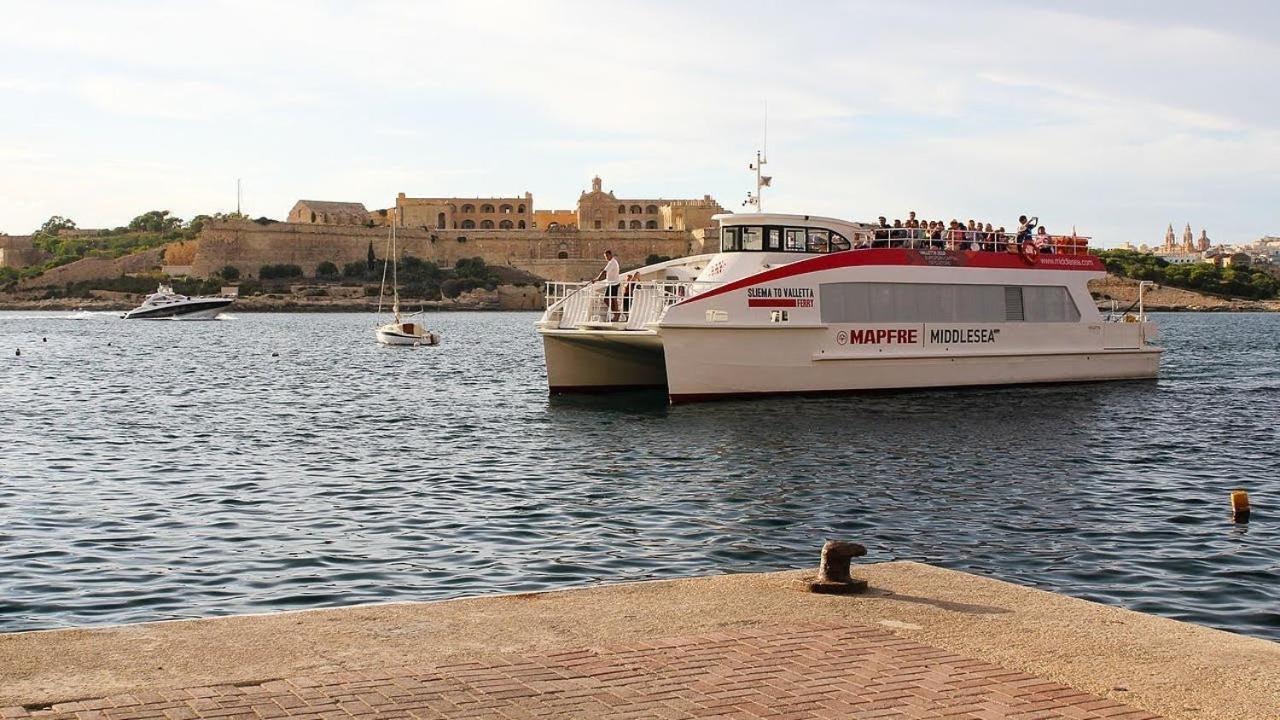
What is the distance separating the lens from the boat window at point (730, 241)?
80.7 feet

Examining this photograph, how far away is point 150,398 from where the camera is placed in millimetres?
28641

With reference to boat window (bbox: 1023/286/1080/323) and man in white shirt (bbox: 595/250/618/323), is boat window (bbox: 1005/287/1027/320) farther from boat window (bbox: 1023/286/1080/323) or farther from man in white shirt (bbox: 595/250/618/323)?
man in white shirt (bbox: 595/250/618/323)

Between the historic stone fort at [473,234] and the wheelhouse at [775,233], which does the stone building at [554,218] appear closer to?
the historic stone fort at [473,234]

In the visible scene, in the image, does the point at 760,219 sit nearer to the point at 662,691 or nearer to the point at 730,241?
the point at 730,241

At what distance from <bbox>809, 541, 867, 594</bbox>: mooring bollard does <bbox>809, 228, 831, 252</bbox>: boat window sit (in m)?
17.7

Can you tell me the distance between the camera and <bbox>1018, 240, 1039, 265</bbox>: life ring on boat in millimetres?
27438

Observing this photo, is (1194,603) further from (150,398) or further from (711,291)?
(150,398)

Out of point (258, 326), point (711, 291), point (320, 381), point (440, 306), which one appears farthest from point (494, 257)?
point (711, 291)

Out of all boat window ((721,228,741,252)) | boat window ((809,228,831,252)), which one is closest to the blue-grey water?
boat window ((809,228,831,252))

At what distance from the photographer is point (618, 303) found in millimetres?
25062

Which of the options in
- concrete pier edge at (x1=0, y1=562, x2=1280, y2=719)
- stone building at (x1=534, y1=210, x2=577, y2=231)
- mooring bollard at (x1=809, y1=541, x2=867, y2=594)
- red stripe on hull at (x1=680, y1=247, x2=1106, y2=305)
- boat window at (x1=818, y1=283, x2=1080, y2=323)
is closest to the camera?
concrete pier edge at (x1=0, y1=562, x2=1280, y2=719)

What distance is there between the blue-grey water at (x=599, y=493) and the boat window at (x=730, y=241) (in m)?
3.13

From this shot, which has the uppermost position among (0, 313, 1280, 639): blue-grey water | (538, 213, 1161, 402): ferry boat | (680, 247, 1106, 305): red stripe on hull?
(680, 247, 1106, 305): red stripe on hull

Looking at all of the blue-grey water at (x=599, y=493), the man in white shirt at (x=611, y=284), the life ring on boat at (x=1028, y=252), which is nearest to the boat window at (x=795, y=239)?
the blue-grey water at (x=599, y=493)
